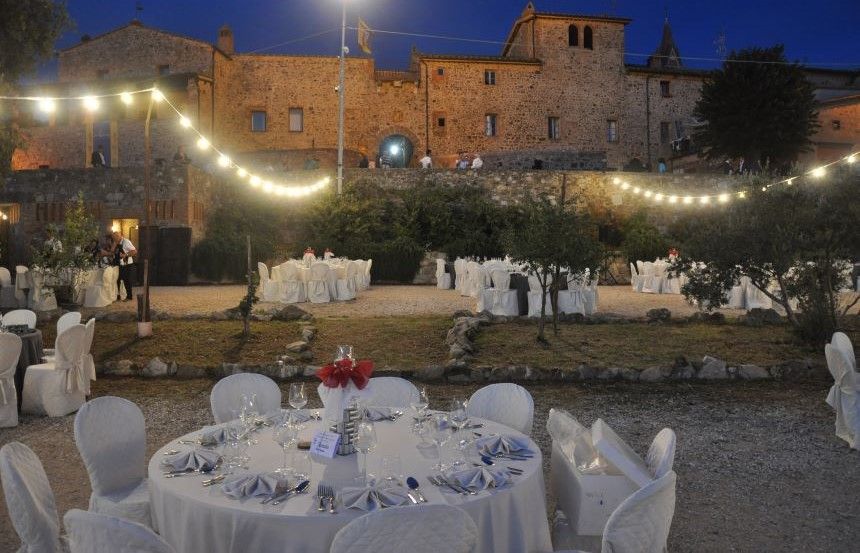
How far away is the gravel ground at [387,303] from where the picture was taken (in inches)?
530

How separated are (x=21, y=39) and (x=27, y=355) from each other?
944 centimetres

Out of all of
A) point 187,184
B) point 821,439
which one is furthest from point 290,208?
point 821,439

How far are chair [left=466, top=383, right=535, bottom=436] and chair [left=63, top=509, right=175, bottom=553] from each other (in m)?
2.01

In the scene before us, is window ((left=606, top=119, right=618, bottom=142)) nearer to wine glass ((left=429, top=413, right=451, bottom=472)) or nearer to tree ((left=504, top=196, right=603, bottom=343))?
tree ((left=504, top=196, right=603, bottom=343))

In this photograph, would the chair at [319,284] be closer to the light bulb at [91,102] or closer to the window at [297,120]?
the light bulb at [91,102]

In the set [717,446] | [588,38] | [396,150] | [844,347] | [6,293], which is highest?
[588,38]

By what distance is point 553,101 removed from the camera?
3309 cm

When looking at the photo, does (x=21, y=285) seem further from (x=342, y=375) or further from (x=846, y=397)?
(x=846, y=397)

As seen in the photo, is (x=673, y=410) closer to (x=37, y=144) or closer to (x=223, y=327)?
(x=223, y=327)

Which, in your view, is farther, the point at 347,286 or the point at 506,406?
the point at 347,286

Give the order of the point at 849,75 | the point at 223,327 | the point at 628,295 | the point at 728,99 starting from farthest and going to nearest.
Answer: the point at 849,75
the point at 728,99
the point at 628,295
the point at 223,327

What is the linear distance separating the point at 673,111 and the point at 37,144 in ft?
96.7

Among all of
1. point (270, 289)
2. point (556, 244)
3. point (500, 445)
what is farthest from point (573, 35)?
point (500, 445)

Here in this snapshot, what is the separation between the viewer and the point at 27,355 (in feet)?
22.4
